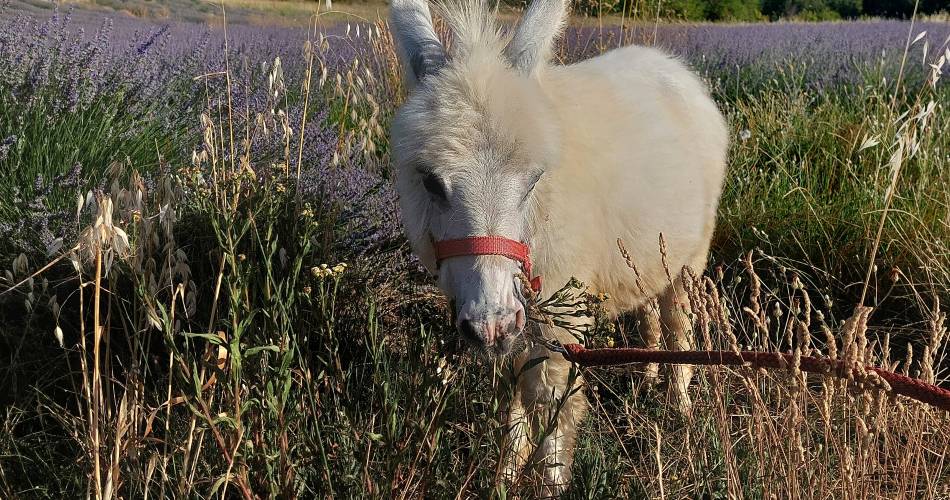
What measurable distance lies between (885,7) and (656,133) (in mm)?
20009

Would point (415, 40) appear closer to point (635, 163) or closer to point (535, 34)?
point (535, 34)

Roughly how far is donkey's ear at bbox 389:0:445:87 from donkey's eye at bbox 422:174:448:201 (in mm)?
387

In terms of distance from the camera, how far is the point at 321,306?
2.39 metres

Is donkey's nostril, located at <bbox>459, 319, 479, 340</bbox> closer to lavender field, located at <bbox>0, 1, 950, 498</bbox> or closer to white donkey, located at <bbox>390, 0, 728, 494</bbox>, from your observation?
white donkey, located at <bbox>390, 0, 728, 494</bbox>

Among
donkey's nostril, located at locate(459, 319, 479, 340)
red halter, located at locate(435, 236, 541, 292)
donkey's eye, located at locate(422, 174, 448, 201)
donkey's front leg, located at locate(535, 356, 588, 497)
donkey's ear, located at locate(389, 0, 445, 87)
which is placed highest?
donkey's ear, located at locate(389, 0, 445, 87)

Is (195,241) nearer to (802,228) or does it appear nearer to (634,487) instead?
(634,487)

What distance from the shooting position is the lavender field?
2.05m

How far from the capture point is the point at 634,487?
236 cm

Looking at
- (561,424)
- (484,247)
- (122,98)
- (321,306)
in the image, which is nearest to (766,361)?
(484,247)

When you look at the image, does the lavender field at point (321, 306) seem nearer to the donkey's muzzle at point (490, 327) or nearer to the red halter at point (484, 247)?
the donkey's muzzle at point (490, 327)

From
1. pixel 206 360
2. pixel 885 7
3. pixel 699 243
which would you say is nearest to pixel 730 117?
pixel 699 243

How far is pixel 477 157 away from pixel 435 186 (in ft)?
0.49

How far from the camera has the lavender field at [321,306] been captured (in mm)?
2047

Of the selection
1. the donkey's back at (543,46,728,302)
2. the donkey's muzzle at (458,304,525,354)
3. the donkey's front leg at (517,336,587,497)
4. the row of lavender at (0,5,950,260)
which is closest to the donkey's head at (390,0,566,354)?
the donkey's muzzle at (458,304,525,354)
